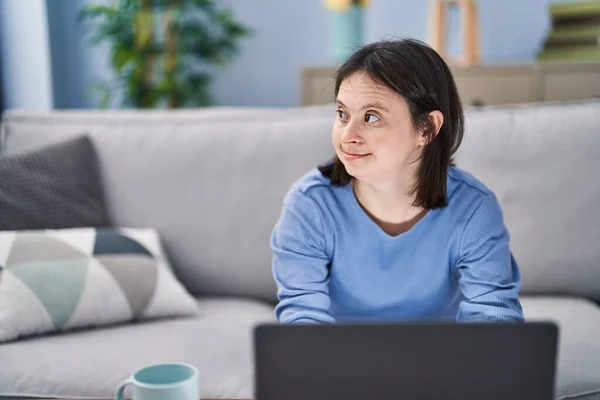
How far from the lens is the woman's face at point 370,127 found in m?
0.93

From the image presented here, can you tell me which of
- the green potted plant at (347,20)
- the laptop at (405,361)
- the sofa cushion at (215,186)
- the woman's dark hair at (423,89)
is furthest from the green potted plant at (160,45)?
the laptop at (405,361)

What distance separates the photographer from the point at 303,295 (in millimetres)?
1008

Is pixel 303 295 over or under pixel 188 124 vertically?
under

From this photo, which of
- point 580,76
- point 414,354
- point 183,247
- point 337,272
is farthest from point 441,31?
point 414,354

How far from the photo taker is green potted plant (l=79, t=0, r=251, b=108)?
293cm

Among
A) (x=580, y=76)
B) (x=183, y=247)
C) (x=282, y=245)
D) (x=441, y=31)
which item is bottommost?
(x=183, y=247)

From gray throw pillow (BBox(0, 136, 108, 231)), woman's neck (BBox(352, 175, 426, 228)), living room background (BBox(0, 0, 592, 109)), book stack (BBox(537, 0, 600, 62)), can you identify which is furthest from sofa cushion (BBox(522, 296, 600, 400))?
living room background (BBox(0, 0, 592, 109))

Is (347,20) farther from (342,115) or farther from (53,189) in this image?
(342,115)

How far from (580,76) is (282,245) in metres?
1.60

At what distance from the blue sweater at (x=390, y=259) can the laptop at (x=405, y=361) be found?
397 mm

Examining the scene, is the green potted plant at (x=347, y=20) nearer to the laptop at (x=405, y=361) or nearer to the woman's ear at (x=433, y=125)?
the woman's ear at (x=433, y=125)

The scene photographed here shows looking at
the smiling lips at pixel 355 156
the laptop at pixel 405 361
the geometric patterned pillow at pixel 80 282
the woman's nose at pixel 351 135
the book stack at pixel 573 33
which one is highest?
the book stack at pixel 573 33

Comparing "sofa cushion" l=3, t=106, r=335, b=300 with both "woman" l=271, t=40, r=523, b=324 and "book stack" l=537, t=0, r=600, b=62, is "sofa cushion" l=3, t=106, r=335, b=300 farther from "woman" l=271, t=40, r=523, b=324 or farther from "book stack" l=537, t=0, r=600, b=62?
"book stack" l=537, t=0, r=600, b=62

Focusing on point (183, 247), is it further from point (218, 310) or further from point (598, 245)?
point (598, 245)
